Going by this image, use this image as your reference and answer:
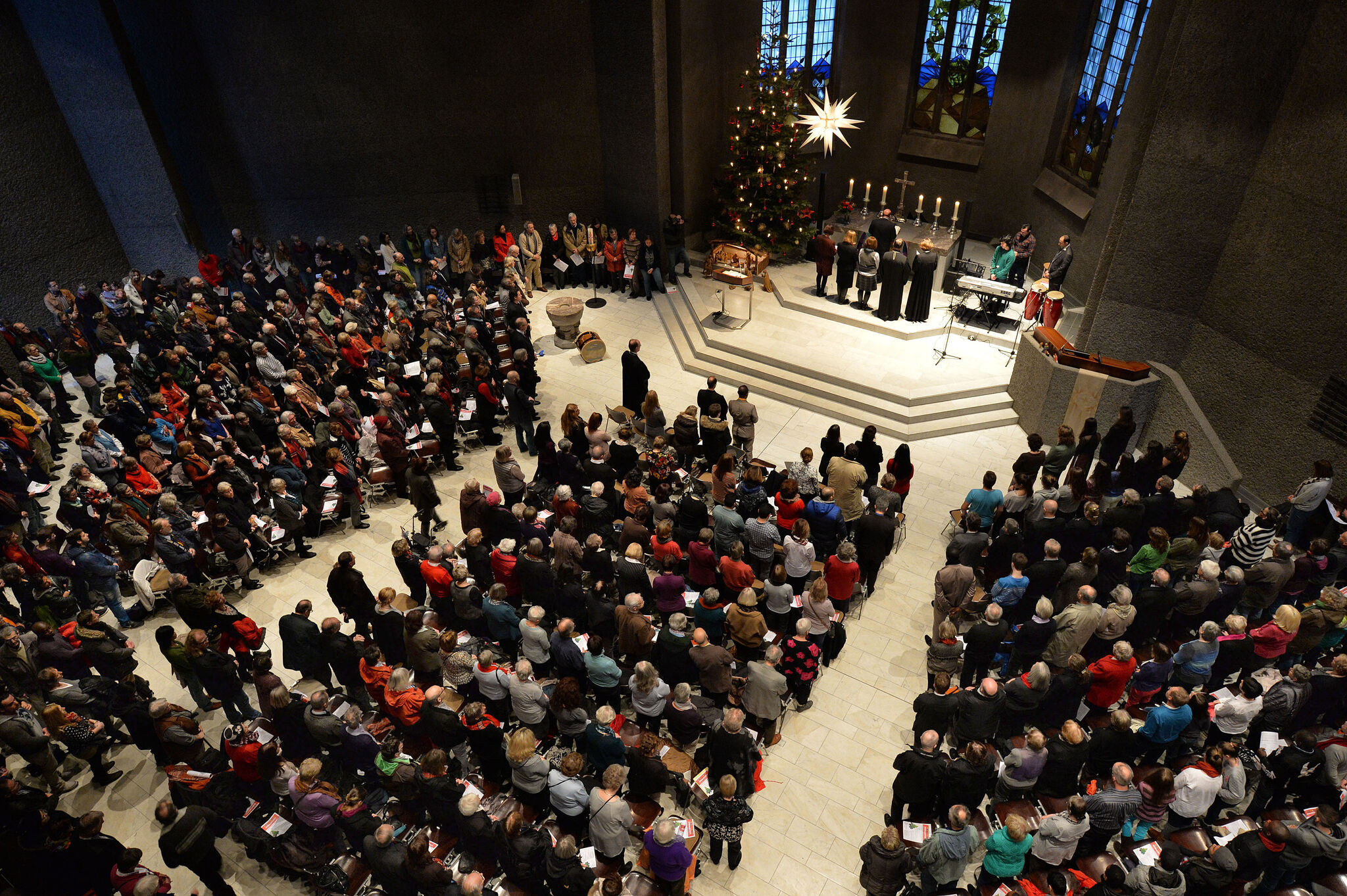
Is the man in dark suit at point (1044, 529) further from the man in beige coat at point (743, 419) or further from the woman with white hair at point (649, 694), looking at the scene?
the woman with white hair at point (649, 694)

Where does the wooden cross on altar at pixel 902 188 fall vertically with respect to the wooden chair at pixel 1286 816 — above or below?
above

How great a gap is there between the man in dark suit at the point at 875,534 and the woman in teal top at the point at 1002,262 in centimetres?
775

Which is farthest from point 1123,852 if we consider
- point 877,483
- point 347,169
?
point 347,169

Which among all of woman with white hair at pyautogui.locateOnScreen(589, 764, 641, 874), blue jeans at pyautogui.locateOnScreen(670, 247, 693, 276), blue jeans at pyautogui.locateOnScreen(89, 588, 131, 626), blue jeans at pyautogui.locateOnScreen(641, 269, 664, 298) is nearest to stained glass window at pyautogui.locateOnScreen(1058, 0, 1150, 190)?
blue jeans at pyautogui.locateOnScreen(670, 247, 693, 276)

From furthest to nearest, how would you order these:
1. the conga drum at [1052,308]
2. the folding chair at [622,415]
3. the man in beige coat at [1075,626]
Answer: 1. the conga drum at [1052,308]
2. the folding chair at [622,415]
3. the man in beige coat at [1075,626]

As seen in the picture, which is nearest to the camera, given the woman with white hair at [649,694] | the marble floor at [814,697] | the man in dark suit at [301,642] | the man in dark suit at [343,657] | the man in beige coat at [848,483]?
the woman with white hair at [649,694]

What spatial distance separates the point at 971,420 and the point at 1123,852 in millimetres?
7158

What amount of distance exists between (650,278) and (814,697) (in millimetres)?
10781

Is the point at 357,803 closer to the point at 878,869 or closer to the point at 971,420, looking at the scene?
the point at 878,869

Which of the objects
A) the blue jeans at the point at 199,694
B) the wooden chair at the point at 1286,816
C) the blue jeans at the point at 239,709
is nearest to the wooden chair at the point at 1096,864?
the wooden chair at the point at 1286,816

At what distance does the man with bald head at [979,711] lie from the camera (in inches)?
270

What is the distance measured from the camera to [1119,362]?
11.5 m

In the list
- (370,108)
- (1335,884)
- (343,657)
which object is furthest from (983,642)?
(370,108)

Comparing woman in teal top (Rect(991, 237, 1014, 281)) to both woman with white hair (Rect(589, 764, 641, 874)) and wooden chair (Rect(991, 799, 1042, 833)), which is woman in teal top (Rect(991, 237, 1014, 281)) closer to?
wooden chair (Rect(991, 799, 1042, 833))
